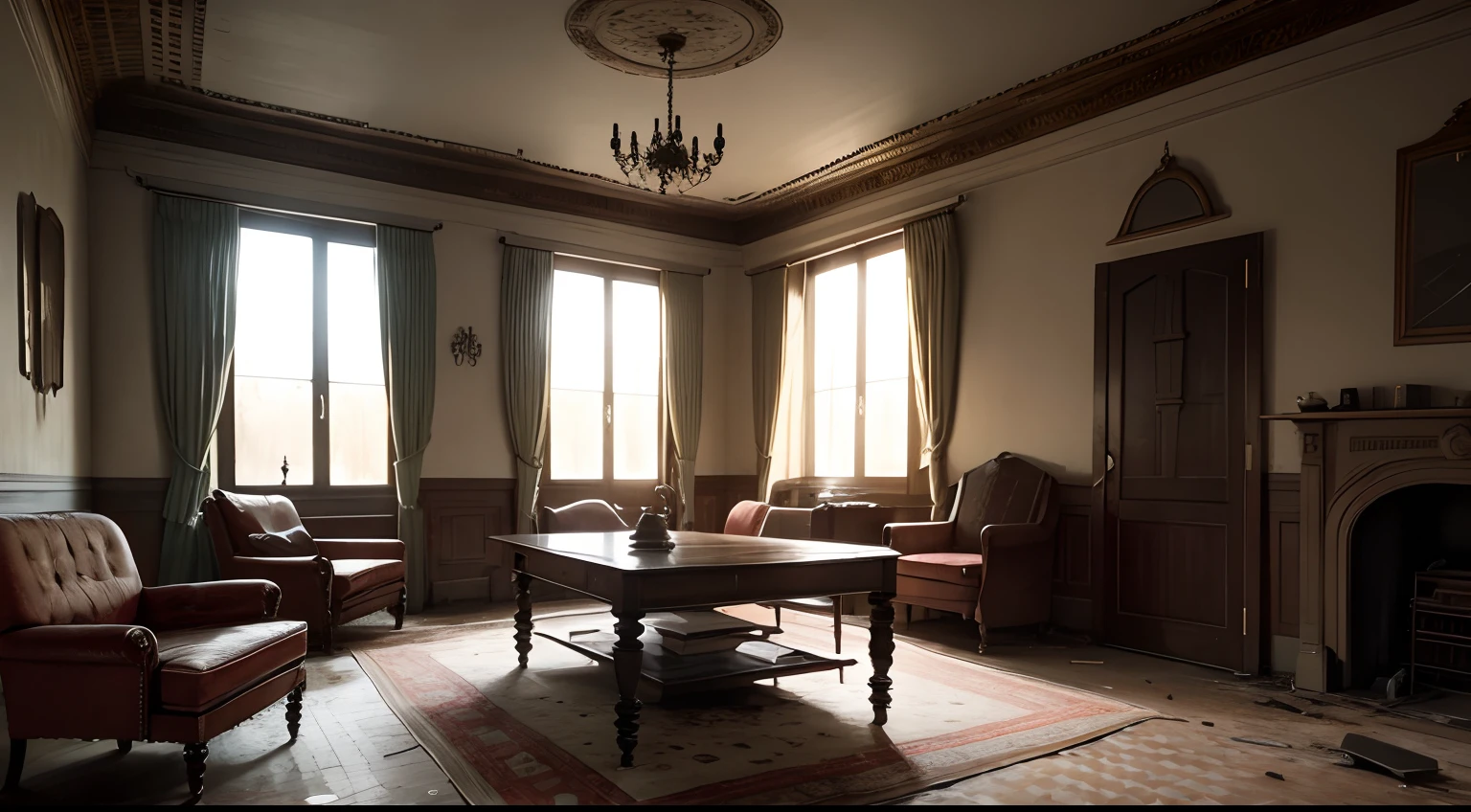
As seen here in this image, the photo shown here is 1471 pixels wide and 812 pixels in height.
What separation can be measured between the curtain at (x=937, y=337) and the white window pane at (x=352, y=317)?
4.18 meters

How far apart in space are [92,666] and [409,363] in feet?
13.9

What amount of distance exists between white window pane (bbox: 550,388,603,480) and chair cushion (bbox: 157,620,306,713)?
13.7 ft

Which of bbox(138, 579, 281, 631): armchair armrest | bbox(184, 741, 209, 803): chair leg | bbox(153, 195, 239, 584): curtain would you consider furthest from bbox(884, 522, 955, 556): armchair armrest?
bbox(153, 195, 239, 584): curtain

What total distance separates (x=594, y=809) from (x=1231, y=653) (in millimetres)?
3696

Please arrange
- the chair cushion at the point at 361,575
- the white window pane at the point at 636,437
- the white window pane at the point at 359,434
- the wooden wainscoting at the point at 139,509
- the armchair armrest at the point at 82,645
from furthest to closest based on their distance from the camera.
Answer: the white window pane at the point at 636,437 → the white window pane at the point at 359,434 → the wooden wainscoting at the point at 139,509 → the chair cushion at the point at 361,575 → the armchair armrest at the point at 82,645

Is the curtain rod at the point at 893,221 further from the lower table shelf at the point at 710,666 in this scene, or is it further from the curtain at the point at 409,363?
the lower table shelf at the point at 710,666

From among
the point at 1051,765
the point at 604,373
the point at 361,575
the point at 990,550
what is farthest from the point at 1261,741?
the point at 604,373

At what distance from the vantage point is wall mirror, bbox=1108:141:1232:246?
5.05 metres

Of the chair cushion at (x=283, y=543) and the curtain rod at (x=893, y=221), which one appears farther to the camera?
the curtain rod at (x=893, y=221)

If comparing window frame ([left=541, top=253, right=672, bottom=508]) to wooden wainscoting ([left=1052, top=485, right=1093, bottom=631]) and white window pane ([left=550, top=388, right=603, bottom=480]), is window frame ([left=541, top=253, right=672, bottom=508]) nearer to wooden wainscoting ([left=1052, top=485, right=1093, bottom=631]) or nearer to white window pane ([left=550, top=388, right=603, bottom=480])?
white window pane ([left=550, top=388, right=603, bottom=480])

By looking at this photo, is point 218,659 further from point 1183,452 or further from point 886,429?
A: point 886,429

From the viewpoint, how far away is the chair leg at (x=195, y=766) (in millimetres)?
2807

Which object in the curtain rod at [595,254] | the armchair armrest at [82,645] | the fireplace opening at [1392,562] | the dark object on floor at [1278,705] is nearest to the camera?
the armchair armrest at [82,645]

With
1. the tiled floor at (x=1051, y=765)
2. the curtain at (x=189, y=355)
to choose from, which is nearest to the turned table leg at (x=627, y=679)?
the tiled floor at (x=1051, y=765)
